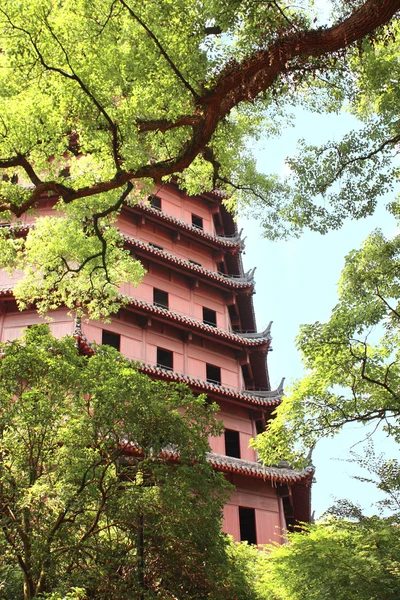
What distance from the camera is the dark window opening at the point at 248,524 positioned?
16938mm

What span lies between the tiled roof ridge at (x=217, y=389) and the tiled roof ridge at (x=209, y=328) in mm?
1774

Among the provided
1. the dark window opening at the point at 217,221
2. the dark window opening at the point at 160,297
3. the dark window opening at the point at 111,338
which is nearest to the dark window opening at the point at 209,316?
the dark window opening at the point at 160,297

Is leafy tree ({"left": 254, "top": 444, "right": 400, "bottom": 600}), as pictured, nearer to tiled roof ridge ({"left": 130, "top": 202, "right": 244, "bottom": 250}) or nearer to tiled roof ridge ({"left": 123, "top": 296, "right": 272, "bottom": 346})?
tiled roof ridge ({"left": 123, "top": 296, "right": 272, "bottom": 346})

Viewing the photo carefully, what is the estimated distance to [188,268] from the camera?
20.9 meters

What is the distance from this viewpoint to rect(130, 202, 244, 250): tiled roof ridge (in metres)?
21.2

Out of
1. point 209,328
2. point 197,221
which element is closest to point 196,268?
point 209,328

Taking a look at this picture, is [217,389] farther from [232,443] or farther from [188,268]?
[188,268]

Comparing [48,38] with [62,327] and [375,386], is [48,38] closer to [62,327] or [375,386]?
[375,386]

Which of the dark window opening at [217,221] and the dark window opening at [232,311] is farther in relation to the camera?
the dark window opening at [217,221]

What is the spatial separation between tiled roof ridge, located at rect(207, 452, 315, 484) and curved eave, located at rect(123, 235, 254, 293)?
6.96m

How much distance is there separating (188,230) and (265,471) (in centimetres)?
980

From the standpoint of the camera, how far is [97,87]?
8.47 meters

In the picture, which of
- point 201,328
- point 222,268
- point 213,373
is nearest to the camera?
point 201,328

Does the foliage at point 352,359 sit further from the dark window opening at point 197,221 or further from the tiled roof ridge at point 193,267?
the dark window opening at point 197,221
